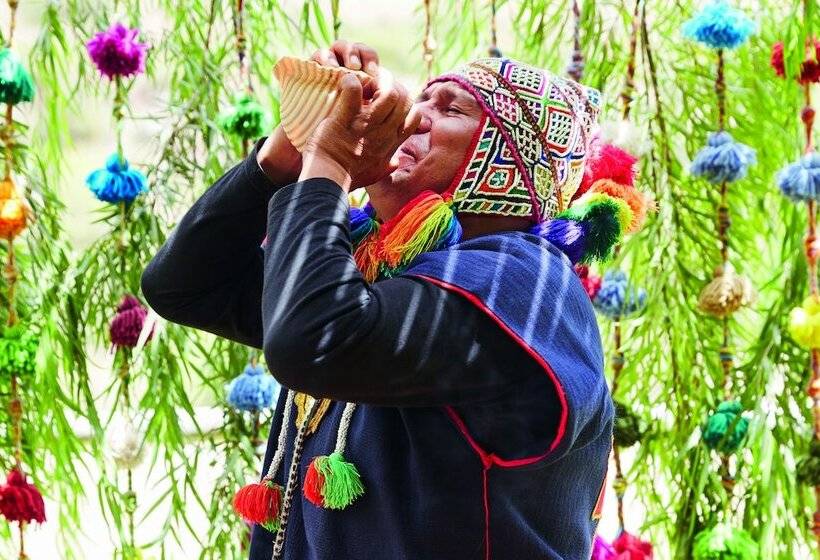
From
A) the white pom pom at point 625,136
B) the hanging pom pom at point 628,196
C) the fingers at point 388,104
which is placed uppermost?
the white pom pom at point 625,136

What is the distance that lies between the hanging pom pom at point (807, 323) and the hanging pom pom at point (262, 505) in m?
0.95

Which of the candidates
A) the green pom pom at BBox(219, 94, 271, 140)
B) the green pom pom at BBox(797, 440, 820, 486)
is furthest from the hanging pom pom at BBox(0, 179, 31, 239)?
the green pom pom at BBox(797, 440, 820, 486)

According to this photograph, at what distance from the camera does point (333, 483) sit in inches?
43.3

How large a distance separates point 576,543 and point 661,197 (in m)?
1.04

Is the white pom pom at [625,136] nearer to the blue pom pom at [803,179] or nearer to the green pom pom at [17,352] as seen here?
the blue pom pom at [803,179]

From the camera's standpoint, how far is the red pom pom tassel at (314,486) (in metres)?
1.12

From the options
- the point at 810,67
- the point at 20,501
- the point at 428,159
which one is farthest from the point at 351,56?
the point at 20,501

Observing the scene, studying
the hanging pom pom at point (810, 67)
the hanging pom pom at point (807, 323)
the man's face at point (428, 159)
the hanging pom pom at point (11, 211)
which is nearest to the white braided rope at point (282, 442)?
the man's face at point (428, 159)

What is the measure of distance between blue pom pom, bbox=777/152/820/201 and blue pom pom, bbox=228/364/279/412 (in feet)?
2.72

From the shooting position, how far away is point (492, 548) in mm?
1078

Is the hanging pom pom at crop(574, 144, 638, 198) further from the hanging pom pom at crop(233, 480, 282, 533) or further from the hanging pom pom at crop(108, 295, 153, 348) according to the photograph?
the hanging pom pom at crop(108, 295, 153, 348)

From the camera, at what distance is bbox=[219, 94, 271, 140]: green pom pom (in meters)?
1.85

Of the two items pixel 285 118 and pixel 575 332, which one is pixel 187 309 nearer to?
pixel 285 118

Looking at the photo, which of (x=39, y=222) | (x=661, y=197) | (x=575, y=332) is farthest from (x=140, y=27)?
(x=575, y=332)
